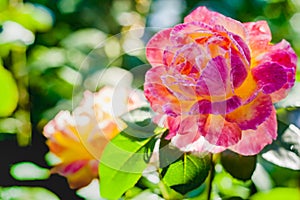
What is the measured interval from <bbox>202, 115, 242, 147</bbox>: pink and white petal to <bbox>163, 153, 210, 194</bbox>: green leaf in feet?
0.11

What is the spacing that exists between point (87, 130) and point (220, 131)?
18 centimetres

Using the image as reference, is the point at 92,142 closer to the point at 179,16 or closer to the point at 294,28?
the point at 179,16

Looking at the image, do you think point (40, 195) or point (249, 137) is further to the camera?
point (40, 195)

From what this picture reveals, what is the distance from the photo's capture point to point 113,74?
2.19 ft

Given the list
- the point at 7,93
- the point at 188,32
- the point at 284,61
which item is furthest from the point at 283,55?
the point at 7,93

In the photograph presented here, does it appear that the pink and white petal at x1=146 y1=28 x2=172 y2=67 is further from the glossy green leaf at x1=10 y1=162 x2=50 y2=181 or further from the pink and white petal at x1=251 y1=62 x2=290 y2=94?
the glossy green leaf at x1=10 y1=162 x2=50 y2=181

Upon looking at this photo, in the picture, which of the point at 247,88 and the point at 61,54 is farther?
the point at 61,54

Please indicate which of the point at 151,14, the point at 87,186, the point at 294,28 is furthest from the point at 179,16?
the point at 87,186

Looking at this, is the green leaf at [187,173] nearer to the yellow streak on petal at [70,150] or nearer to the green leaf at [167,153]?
the green leaf at [167,153]

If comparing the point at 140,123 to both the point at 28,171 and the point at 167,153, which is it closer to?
the point at 167,153

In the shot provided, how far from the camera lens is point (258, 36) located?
0.60m

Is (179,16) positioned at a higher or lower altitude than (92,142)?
higher

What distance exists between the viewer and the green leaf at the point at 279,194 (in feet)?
2.14

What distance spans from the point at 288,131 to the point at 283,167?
0.17 ft
